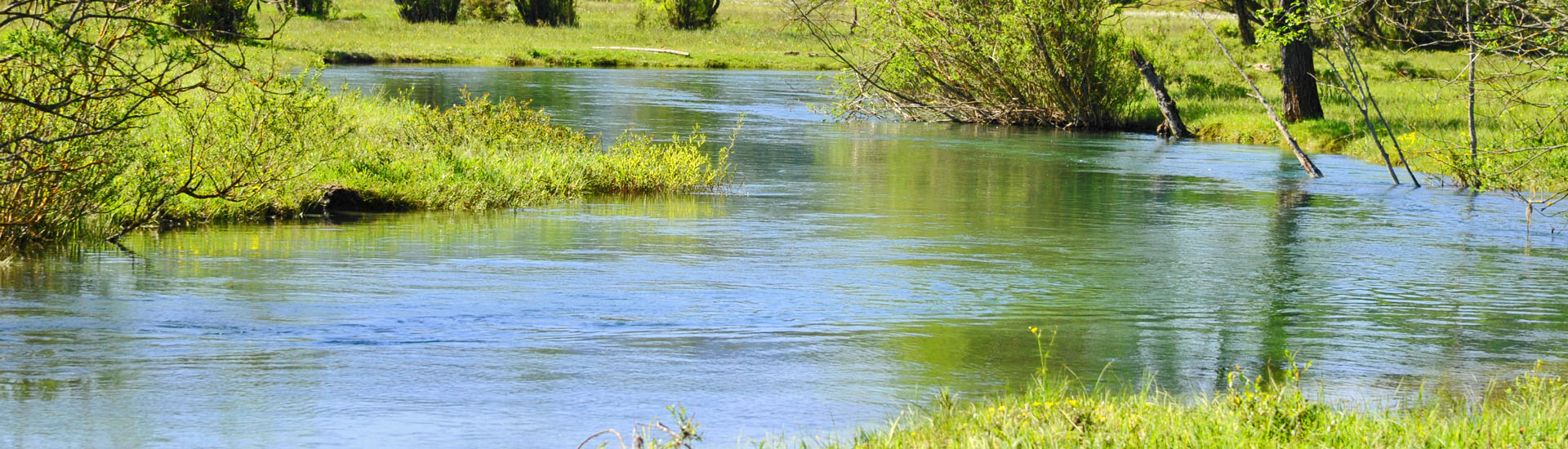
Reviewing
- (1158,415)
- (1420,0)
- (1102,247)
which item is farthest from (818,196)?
(1158,415)

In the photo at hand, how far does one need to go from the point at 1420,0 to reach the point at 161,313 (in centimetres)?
1036

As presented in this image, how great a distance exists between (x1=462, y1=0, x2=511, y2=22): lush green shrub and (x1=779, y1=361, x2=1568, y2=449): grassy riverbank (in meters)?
59.1

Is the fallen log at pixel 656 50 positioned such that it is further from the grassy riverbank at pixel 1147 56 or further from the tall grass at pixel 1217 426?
the tall grass at pixel 1217 426

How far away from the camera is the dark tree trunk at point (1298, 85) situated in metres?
25.4

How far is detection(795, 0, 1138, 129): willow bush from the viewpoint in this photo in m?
26.7

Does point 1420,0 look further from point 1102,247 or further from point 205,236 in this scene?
point 205,236

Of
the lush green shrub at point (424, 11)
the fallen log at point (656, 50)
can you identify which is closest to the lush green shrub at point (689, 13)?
the lush green shrub at point (424, 11)

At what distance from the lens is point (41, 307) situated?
9.01 m

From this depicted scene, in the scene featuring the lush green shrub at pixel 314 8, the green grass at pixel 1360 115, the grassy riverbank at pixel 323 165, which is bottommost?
the grassy riverbank at pixel 323 165

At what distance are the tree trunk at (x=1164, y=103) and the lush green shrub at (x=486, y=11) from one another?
136ft

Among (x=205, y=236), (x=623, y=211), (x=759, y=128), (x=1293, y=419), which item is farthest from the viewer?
(x=759, y=128)

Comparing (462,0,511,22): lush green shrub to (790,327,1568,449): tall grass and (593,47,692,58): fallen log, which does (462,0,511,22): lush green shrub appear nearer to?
(593,47,692,58): fallen log

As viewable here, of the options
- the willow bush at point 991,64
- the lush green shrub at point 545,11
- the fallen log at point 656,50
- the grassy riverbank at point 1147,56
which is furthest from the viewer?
the lush green shrub at point 545,11

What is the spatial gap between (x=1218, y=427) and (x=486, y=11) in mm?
60110
